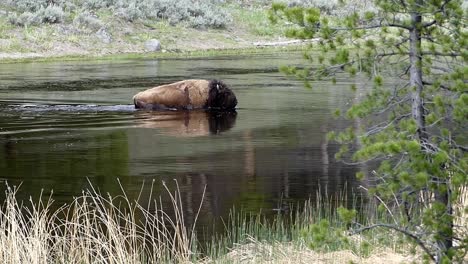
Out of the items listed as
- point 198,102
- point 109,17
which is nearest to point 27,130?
point 198,102

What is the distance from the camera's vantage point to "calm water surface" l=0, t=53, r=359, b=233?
Answer: 1297 centimetres

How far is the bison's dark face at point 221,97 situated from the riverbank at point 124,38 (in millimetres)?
20185

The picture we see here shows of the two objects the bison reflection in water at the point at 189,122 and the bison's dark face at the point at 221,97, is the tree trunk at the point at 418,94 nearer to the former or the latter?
the bison reflection in water at the point at 189,122

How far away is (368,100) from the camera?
23.1ft

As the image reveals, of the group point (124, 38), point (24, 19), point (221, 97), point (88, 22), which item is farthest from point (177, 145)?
point (124, 38)

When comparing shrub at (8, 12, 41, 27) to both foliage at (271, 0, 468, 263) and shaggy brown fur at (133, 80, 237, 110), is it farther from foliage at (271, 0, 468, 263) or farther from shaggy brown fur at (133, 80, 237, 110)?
foliage at (271, 0, 468, 263)

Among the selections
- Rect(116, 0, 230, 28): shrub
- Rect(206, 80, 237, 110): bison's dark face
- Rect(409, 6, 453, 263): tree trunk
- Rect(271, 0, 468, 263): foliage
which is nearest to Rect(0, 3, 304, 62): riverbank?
Rect(116, 0, 230, 28): shrub

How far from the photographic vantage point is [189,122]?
806 inches

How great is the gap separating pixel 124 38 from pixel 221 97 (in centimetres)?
2502

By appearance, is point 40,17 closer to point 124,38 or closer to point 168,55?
point 124,38

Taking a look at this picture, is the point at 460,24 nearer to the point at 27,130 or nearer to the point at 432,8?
the point at 432,8

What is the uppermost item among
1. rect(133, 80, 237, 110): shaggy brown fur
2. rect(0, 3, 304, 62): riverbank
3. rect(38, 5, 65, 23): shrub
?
rect(38, 5, 65, 23): shrub

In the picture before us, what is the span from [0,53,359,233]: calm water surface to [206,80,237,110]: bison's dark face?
0.49 meters

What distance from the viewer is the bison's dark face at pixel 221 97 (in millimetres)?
22641
